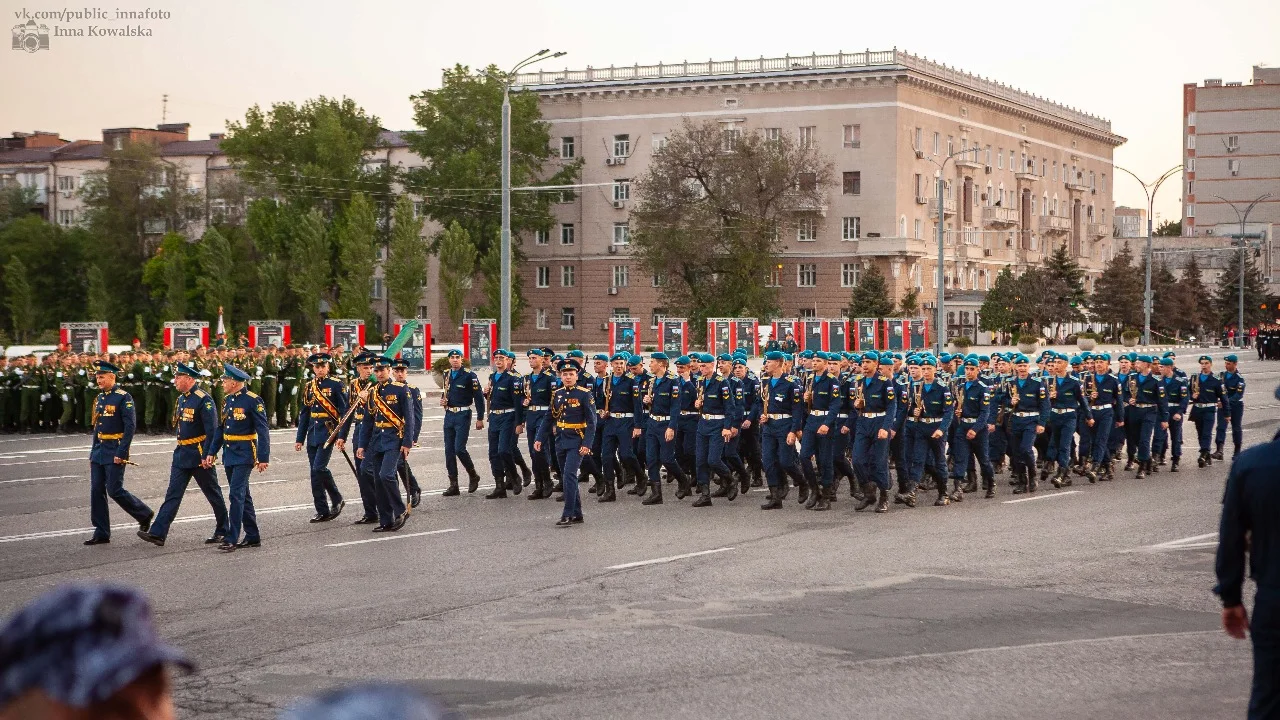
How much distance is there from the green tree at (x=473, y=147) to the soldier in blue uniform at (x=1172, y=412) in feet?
206

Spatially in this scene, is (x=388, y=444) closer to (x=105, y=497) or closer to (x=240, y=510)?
(x=240, y=510)

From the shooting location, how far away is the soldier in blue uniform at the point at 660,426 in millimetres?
18688

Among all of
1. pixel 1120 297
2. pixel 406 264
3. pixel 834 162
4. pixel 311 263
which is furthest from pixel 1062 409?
pixel 1120 297

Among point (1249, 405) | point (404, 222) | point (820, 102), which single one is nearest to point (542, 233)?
point (404, 222)

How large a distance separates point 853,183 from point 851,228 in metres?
2.54

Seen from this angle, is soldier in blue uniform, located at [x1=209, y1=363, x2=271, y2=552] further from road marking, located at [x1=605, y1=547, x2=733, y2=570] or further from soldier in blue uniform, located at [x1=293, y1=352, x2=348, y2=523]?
road marking, located at [x1=605, y1=547, x2=733, y2=570]

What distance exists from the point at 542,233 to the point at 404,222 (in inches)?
540

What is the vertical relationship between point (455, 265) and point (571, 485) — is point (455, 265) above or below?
above

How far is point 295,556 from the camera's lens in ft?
45.4

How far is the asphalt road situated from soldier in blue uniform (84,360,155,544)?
0.37 m

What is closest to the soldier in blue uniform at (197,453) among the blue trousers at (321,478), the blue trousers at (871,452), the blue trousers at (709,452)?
the blue trousers at (321,478)

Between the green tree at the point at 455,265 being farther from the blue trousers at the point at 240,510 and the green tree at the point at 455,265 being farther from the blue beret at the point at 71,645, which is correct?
the blue beret at the point at 71,645

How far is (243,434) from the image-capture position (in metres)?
14.8

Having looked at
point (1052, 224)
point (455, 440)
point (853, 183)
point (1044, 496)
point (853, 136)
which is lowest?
point (1044, 496)
